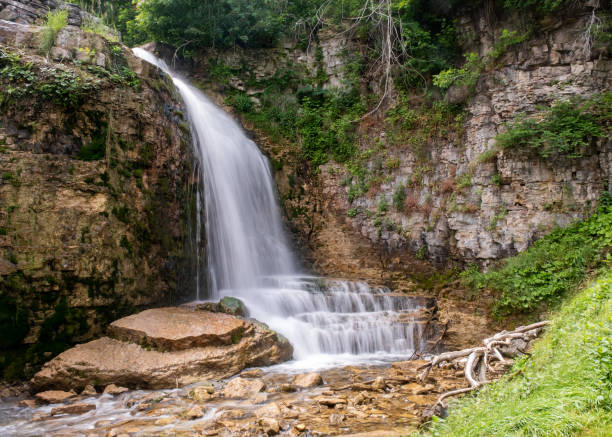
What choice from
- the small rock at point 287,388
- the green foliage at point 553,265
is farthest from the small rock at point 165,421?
the green foliage at point 553,265

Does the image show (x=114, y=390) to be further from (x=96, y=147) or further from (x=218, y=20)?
(x=218, y=20)

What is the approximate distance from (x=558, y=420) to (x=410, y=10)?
11.5 m

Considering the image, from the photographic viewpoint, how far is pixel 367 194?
1218 centimetres

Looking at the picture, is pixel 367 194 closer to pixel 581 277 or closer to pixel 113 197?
pixel 581 277

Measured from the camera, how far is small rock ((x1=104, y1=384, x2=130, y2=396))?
5.61m

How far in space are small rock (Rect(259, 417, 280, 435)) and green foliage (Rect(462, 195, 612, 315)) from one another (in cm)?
589

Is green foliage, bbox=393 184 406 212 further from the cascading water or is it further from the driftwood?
the driftwood

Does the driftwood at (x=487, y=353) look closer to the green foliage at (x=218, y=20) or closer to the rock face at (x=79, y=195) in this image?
the rock face at (x=79, y=195)

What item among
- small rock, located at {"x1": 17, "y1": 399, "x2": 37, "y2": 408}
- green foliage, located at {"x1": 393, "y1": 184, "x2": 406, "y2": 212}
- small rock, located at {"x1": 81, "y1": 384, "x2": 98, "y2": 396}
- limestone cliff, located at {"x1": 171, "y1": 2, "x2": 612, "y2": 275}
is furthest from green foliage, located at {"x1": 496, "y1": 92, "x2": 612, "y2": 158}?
small rock, located at {"x1": 17, "y1": 399, "x2": 37, "y2": 408}

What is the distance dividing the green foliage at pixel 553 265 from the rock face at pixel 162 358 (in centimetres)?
479

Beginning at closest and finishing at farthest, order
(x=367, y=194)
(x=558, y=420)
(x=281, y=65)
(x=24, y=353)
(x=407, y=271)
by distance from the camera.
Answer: (x=558, y=420)
(x=24, y=353)
(x=407, y=271)
(x=367, y=194)
(x=281, y=65)

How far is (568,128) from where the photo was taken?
8.59 meters

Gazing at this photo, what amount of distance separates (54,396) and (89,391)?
423mm

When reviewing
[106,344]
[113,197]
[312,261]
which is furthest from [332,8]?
[106,344]
